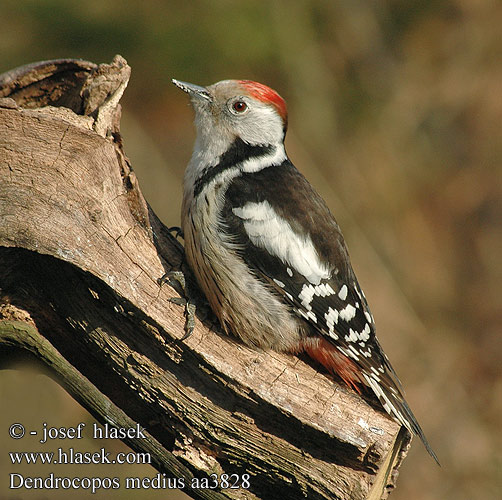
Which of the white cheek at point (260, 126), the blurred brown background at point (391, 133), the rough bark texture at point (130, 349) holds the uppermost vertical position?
the blurred brown background at point (391, 133)

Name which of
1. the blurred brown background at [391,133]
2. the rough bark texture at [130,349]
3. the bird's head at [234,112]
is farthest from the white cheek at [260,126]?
the blurred brown background at [391,133]

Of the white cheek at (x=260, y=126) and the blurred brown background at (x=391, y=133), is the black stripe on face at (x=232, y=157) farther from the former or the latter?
the blurred brown background at (x=391, y=133)

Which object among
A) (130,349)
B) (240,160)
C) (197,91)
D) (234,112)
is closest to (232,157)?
(240,160)

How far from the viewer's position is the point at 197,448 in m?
2.60

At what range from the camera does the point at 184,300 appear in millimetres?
2711

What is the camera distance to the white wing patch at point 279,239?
116 inches

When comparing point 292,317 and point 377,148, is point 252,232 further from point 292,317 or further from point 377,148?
point 377,148

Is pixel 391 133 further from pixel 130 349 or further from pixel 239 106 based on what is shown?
pixel 130 349

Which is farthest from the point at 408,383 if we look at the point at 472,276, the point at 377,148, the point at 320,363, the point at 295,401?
the point at 295,401

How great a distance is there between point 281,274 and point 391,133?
10.9 ft

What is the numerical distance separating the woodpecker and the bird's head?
26 centimetres

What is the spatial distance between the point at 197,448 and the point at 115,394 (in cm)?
43

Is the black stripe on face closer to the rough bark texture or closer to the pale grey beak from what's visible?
the pale grey beak

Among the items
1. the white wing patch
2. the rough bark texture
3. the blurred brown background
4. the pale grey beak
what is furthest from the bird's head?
the blurred brown background
